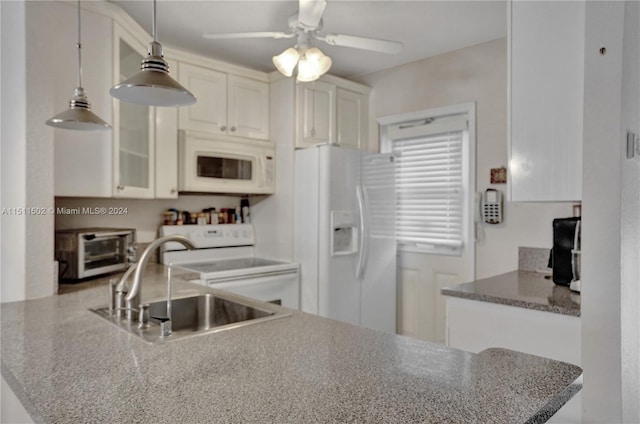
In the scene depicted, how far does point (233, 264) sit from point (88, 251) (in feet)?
A: 3.59

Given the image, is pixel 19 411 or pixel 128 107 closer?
pixel 19 411

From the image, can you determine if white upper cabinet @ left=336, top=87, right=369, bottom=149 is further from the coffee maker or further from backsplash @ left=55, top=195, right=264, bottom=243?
the coffee maker

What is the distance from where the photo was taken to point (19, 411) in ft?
3.79

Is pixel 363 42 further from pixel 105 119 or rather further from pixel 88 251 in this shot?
pixel 88 251

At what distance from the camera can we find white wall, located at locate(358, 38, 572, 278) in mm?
2732

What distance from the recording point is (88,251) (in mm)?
2156

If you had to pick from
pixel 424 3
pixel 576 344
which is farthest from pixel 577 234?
pixel 424 3

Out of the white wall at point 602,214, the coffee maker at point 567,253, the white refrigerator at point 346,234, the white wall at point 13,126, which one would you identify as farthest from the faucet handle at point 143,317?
the coffee maker at point 567,253

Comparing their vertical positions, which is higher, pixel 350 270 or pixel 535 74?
pixel 535 74

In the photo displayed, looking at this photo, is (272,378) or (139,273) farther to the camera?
(139,273)

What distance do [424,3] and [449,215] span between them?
4.83 feet

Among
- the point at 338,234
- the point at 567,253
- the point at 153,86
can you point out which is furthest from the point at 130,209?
the point at 567,253

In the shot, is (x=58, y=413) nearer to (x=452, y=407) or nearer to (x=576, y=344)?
(x=452, y=407)

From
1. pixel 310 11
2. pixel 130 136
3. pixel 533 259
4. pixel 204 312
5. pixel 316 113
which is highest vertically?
pixel 310 11
